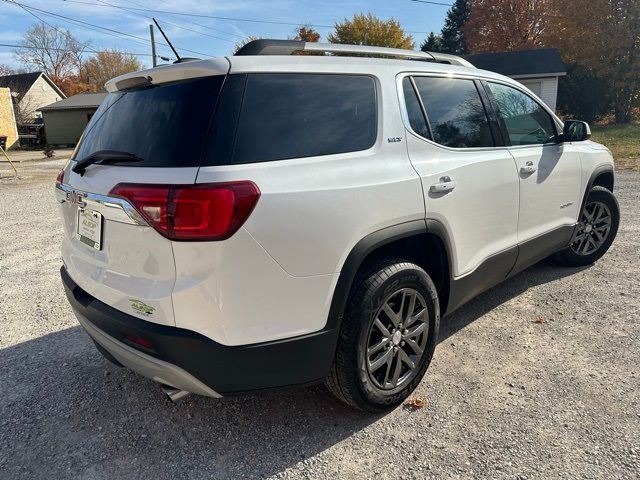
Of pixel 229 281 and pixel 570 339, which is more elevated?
pixel 229 281

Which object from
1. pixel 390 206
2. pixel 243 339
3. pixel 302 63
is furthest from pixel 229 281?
pixel 302 63

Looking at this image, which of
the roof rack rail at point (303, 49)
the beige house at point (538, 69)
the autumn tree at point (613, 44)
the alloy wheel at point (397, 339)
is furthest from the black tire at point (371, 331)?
the autumn tree at point (613, 44)

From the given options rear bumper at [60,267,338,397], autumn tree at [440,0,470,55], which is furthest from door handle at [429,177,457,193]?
autumn tree at [440,0,470,55]

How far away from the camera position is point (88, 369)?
3.22 m

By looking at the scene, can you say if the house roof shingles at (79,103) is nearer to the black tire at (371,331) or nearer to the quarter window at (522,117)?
the quarter window at (522,117)

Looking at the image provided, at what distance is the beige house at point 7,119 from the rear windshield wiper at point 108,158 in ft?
122

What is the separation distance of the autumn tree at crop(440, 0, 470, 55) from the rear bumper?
49.9 meters

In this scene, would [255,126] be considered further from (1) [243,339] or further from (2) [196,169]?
(1) [243,339]

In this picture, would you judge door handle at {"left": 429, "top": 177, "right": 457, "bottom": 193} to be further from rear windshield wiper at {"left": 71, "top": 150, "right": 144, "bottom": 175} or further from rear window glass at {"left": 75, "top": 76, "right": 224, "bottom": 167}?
rear windshield wiper at {"left": 71, "top": 150, "right": 144, "bottom": 175}

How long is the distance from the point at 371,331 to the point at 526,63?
31192mm

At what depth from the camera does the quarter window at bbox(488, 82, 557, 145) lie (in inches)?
140

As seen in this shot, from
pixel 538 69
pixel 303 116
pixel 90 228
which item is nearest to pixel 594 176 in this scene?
pixel 303 116

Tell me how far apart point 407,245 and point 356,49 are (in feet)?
3.79

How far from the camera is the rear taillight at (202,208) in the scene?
192cm
